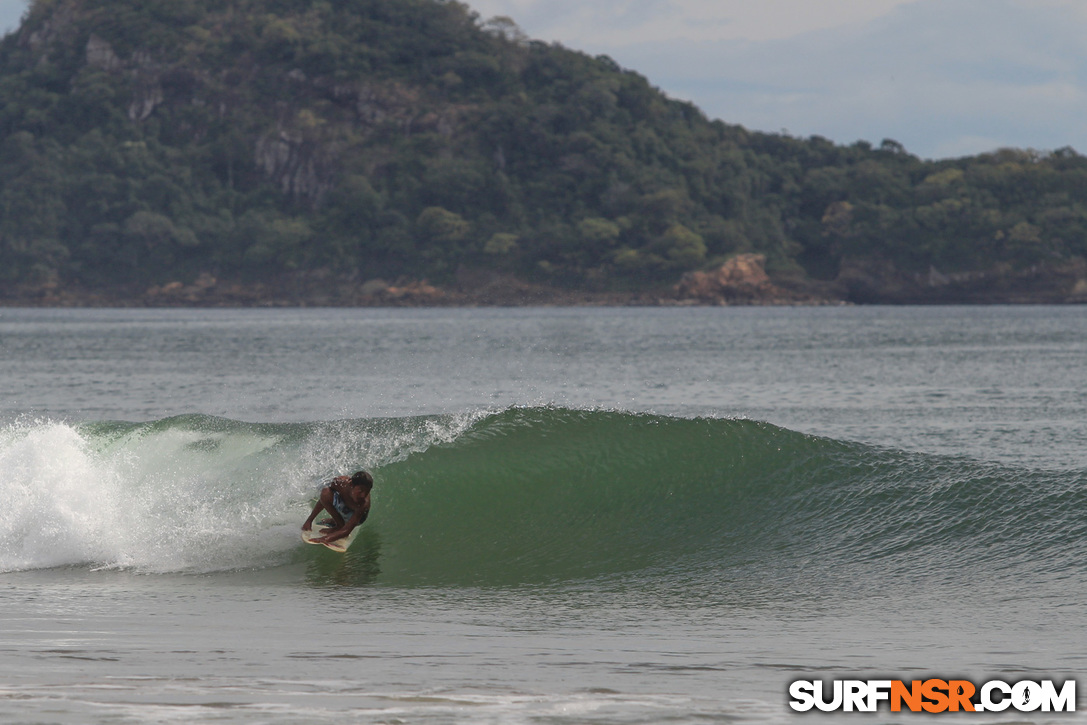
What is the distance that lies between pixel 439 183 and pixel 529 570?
16753 centimetres

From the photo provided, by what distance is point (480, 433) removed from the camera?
1638 cm

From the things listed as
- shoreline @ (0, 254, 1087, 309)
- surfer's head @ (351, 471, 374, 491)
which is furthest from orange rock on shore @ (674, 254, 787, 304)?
surfer's head @ (351, 471, 374, 491)

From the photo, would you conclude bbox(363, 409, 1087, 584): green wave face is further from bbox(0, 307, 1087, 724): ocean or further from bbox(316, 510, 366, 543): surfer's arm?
bbox(316, 510, 366, 543): surfer's arm

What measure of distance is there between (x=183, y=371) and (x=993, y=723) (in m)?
41.4

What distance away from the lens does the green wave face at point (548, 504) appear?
12.0 meters

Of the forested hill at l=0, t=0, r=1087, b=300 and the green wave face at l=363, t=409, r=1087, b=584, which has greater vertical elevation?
the forested hill at l=0, t=0, r=1087, b=300

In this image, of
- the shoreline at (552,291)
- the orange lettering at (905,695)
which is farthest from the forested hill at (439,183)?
the orange lettering at (905,695)

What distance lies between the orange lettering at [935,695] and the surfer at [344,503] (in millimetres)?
6456

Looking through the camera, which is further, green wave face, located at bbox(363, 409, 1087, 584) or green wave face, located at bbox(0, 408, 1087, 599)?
green wave face, located at bbox(363, 409, 1087, 584)

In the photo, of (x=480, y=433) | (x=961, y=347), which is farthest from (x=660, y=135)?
(x=480, y=433)

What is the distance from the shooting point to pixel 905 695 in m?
7.22

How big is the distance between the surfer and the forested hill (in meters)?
153

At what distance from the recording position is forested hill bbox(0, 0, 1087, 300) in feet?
551

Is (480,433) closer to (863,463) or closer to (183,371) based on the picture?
(863,463)
